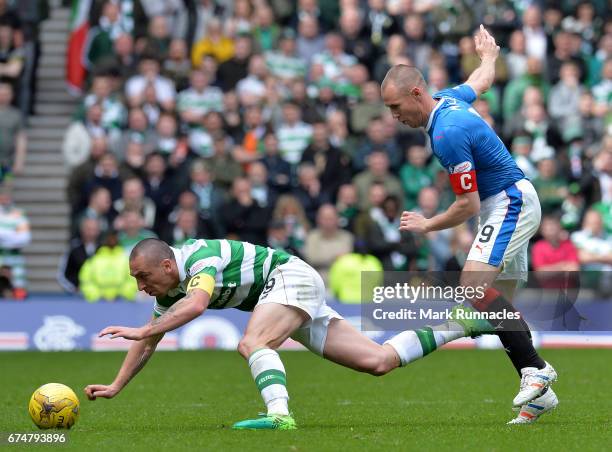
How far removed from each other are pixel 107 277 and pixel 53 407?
9968mm

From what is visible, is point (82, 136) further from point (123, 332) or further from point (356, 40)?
point (123, 332)

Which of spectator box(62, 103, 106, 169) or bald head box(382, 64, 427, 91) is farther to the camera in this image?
spectator box(62, 103, 106, 169)

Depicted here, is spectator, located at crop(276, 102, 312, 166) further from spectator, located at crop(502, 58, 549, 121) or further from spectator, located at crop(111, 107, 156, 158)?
spectator, located at crop(502, 58, 549, 121)

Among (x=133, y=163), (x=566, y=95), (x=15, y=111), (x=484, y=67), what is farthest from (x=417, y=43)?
(x=484, y=67)

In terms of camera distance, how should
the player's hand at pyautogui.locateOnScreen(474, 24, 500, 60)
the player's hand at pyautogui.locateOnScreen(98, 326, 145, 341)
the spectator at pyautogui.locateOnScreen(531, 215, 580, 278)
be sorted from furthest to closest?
the spectator at pyautogui.locateOnScreen(531, 215, 580, 278)
the player's hand at pyautogui.locateOnScreen(474, 24, 500, 60)
the player's hand at pyautogui.locateOnScreen(98, 326, 145, 341)

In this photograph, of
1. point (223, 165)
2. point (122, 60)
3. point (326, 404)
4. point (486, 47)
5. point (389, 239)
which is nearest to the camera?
point (486, 47)

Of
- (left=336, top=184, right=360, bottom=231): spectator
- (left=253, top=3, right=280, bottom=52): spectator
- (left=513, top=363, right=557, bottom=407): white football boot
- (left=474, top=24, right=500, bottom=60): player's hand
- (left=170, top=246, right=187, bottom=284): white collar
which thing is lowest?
(left=336, top=184, right=360, bottom=231): spectator

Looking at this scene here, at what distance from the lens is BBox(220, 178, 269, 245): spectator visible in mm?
20375

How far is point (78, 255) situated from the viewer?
67.4 ft

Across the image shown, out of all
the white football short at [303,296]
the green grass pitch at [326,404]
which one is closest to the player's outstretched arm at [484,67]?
the white football short at [303,296]

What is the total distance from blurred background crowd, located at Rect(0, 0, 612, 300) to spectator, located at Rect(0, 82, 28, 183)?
4 centimetres

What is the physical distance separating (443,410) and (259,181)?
9862mm

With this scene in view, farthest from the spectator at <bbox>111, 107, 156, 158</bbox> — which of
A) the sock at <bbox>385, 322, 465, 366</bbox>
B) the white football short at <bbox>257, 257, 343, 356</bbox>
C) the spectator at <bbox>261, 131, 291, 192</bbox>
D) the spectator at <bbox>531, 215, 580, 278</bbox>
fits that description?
the sock at <bbox>385, 322, 465, 366</bbox>

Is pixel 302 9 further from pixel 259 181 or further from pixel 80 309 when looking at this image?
pixel 80 309
